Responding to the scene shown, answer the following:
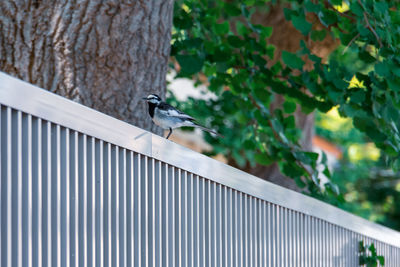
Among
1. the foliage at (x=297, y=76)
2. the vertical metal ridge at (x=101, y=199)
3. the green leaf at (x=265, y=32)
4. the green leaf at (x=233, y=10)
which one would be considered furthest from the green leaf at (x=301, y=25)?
the vertical metal ridge at (x=101, y=199)

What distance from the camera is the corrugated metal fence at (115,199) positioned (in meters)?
2.36

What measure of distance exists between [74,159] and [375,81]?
3268mm

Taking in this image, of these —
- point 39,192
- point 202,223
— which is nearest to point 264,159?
point 202,223

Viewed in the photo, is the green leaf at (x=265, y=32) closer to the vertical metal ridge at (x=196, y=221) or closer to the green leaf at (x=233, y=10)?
the green leaf at (x=233, y=10)

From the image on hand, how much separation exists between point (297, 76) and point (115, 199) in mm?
3311

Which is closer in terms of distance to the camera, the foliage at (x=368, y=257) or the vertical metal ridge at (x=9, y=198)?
the vertical metal ridge at (x=9, y=198)

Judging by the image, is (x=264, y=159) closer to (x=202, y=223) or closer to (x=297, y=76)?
(x=297, y=76)

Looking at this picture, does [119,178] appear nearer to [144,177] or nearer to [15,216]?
[144,177]

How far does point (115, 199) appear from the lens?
2850 mm

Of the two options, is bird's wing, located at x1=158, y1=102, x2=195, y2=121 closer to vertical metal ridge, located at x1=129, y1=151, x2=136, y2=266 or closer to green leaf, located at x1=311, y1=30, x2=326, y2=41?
vertical metal ridge, located at x1=129, y1=151, x2=136, y2=266

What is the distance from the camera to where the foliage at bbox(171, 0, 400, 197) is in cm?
516

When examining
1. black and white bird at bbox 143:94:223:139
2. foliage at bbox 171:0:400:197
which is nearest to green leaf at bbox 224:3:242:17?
foliage at bbox 171:0:400:197

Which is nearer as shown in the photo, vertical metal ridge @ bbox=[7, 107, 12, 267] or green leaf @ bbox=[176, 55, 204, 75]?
vertical metal ridge @ bbox=[7, 107, 12, 267]

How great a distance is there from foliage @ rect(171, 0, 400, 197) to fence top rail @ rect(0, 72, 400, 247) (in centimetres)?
90
